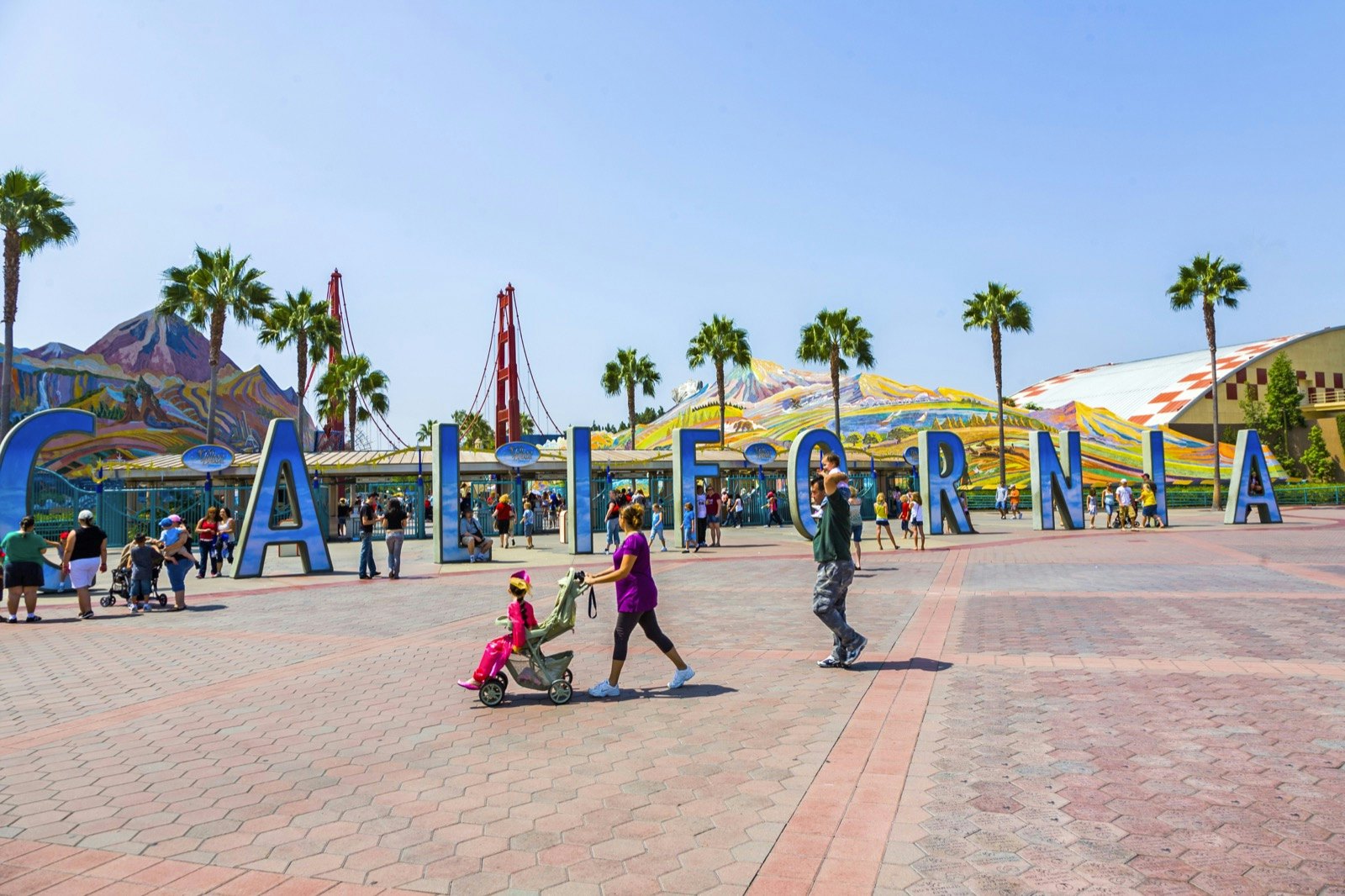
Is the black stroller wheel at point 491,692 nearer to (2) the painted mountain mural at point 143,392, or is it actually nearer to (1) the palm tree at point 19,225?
(1) the palm tree at point 19,225

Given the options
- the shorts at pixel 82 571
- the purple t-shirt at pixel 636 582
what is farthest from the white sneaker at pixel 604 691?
the shorts at pixel 82 571

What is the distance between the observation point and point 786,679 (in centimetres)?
685

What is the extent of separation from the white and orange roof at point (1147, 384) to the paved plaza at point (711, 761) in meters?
61.6

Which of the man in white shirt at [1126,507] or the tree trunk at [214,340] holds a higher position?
the tree trunk at [214,340]

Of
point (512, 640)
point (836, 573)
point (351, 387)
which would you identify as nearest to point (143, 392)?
point (351, 387)

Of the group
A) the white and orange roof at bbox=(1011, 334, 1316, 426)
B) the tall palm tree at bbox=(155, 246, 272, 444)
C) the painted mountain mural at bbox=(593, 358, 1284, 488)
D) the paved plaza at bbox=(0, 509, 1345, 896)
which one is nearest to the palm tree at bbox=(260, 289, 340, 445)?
the tall palm tree at bbox=(155, 246, 272, 444)

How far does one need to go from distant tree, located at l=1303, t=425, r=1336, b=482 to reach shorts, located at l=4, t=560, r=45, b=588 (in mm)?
67987

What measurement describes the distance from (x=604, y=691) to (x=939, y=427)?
5882 cm

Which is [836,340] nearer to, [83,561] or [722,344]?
[722,344]

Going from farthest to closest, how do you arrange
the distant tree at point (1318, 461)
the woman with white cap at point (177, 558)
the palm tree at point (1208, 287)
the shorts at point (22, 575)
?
the distant tree at point (1318, 461) < the palm tree at point (1208, 287) < the woman with white cap at point (177, 558) < the shorts at point (22, 575)

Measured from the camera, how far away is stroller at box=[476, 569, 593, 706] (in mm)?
6348

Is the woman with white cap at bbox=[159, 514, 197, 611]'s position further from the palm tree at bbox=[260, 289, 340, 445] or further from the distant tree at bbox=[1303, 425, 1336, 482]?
the distant tree at bbox=[1303, 425, 1336, 482]

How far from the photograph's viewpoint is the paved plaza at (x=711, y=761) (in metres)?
3.51

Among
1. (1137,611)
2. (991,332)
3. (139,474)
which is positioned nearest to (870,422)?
(991,332)
